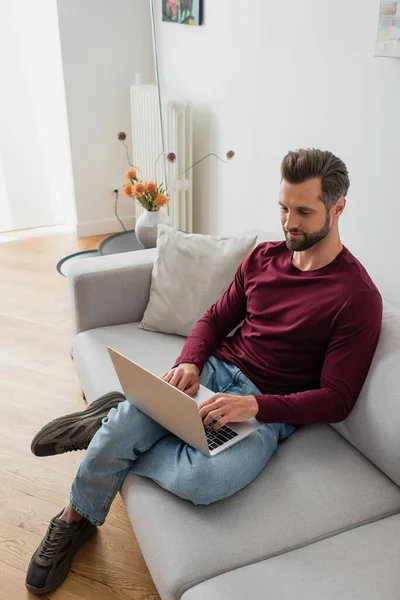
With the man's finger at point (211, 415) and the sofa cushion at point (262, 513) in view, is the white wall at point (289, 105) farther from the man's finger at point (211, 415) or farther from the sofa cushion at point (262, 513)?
the man's finger at point (211, 415)

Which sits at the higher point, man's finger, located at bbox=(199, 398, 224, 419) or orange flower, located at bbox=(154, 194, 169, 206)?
orange flower, located at bbox=(154, 194, 169, 206)

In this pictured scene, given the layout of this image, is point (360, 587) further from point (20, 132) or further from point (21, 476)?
point (20, 132)

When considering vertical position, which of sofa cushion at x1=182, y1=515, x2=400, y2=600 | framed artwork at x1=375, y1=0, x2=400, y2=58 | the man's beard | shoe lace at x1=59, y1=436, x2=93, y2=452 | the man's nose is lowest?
shoe lace at x1=59, y1=436, x2=93, y2=452

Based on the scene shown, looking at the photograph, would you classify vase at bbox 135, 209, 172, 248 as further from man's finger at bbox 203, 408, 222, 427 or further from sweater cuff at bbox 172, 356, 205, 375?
man's finger at bbox 203, 408, 222, 427

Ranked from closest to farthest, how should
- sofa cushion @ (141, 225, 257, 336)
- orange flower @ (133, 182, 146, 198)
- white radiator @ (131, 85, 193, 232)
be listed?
sofa cushion @ (141, 225, 257, 336) → orange flower @ (133, 182, 146, 198) → white radiator @ (131, 85, 193, 232)

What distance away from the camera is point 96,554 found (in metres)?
1.78

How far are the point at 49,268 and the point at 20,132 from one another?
908 mm

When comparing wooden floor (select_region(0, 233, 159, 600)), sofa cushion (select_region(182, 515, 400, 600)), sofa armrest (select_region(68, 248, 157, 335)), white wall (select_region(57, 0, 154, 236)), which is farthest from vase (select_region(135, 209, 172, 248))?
sofa cushion (select_region(182, 515, 400, 600))

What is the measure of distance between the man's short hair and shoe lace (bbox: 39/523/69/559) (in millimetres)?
1141

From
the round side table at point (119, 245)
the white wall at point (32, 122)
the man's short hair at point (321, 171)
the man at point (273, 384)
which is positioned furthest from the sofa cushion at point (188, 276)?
the white wall at point (32, 122)

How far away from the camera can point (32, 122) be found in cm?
379

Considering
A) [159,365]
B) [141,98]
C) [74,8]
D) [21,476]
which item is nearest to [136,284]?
[159,365]

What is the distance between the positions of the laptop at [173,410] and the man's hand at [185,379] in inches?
2.2

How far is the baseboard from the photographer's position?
13.0ft
